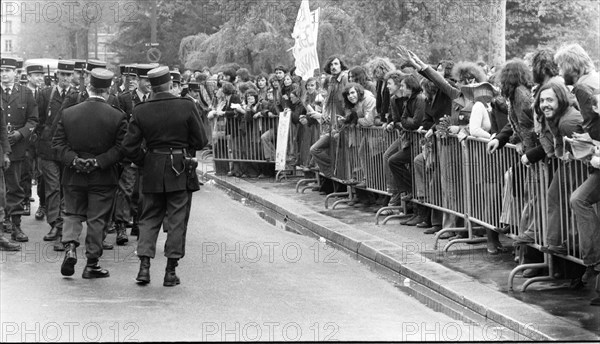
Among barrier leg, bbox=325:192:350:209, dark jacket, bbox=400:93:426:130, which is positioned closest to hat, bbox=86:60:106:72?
dark jacket, bbox=400:93:426:130

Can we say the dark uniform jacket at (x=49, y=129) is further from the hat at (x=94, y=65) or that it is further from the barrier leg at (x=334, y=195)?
the barrier leg at (x=334, y=195)

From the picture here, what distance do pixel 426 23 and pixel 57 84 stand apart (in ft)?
37.0

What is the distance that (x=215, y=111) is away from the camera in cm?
2156

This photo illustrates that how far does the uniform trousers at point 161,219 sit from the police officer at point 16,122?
3.35m

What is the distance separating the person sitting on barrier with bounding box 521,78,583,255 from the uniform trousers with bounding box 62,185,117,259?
4091 mm

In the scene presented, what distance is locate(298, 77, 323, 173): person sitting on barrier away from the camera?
18156 millimetres

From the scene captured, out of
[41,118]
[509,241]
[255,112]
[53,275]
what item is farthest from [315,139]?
[53,275]

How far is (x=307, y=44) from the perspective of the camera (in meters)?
18.3

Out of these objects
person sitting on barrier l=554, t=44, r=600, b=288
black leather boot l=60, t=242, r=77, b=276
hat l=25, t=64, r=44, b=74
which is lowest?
black leather boot l=60, t=242, r=77, b=276

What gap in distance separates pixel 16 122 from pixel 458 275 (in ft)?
20.0

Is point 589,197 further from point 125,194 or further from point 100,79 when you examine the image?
point 125,194

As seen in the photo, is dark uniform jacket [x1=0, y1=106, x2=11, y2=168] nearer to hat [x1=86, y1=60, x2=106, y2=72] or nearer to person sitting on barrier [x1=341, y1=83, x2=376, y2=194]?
hat [x1=86, y1=60, x2=106, y2=72]

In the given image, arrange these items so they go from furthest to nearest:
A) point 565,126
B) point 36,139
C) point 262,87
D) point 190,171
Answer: point 262,87
point 36,139
point 190,171
point 565,126

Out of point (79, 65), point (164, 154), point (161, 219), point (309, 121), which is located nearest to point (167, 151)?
point (164, 154)
